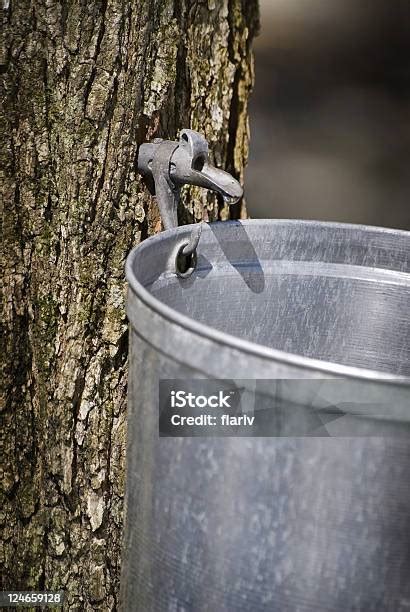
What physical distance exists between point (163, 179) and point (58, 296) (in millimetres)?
266

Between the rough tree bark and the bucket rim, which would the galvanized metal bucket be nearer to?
the bucket rim

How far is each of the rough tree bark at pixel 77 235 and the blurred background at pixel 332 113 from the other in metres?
2.77

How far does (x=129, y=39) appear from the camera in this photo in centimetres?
148

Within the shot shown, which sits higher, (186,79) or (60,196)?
(186,79)

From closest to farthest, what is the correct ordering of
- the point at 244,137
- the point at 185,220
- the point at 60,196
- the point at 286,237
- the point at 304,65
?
the point at 286,237 → the point at 60,196 → the point at 185,220 → the point at 244,137 → the point at 304,65

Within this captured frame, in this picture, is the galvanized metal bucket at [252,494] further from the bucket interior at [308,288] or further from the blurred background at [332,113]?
the blurred background at [332,113]

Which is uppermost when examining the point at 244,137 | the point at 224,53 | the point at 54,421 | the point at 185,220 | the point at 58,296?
the point at 224,53

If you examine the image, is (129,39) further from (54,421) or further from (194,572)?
(194,572)

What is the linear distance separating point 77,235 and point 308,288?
384mm

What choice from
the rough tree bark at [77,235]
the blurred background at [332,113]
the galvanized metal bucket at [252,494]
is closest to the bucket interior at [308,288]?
the galvanized metal bucket at [252,494]

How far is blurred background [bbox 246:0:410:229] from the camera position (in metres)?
4.59

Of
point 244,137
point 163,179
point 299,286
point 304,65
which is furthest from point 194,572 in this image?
point 304,65

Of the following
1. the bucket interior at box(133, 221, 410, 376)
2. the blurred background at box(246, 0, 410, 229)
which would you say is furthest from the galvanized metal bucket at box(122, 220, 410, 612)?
the blurred background at box(246, 0, 410, 229)

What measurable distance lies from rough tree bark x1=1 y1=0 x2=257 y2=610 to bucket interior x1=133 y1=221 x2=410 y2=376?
0.74 feet
